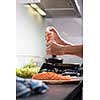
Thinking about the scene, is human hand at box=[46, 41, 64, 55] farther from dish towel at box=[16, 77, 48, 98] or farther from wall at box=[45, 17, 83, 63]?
wall at box=[45, 17, 83, 63]

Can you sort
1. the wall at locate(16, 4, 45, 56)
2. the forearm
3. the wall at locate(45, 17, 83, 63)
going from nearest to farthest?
the forearm, the wall at locate(16, 4, 45, 56), the wall at locate(45, 17, 83, 63)

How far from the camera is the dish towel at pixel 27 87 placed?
2.20 feet

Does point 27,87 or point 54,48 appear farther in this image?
point 54,48

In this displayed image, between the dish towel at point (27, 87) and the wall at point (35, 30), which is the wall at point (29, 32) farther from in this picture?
the dish towel at point (27, 87)

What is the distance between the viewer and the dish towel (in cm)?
67

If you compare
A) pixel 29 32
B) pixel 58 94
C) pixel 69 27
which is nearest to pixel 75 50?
pixel 58 94

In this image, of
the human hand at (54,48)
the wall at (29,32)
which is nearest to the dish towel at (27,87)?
the human hand at (54,48)

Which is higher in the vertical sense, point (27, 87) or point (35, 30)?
point (35, 30)

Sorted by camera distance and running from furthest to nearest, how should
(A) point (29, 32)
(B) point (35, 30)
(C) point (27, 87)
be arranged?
(B) point (35, 30) < (A) point (29, 32) < (C) point (27, 87)

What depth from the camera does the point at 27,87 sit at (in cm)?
76

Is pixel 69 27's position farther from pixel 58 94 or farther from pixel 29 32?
pixel 58 94

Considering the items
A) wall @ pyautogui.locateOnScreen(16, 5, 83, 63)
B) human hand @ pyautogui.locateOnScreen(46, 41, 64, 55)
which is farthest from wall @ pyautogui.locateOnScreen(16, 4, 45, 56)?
human hand @ pyautogui.locateOnScreen(46, 41, 64, 55)
